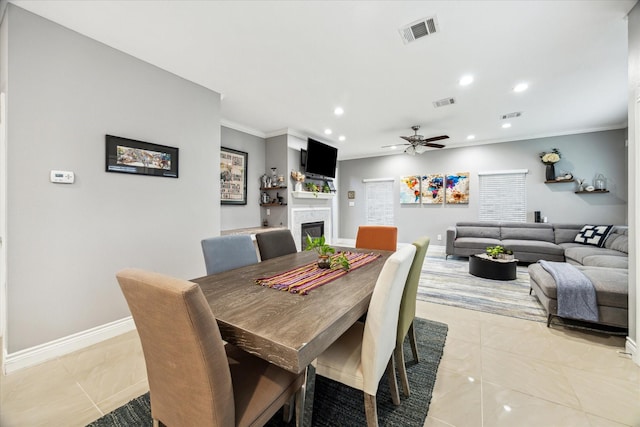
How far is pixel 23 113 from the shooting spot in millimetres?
1879

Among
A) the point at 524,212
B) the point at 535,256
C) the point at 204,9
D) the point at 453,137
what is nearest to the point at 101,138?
the point at 204,9

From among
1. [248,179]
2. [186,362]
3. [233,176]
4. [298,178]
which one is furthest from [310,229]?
[186,362]

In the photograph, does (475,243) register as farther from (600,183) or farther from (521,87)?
(521,87)

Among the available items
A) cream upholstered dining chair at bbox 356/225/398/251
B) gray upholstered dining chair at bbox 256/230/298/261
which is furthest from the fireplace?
Answer: gray upholstered dining chair at bbox 256/230/298/261

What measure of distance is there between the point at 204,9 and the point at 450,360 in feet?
10.8

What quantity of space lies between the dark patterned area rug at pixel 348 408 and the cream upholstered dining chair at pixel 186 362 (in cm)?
58

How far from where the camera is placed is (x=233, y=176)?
4.30m

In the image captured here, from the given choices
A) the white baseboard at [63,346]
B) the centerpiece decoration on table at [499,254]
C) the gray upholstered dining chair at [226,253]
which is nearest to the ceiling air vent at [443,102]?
the centerpiece decoration on table at [499,254]

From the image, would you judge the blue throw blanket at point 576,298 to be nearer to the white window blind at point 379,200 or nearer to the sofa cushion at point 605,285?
the sofa cushion at point 605,285

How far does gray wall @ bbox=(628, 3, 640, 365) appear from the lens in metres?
1.85

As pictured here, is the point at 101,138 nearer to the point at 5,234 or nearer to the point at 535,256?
the point at 5,234

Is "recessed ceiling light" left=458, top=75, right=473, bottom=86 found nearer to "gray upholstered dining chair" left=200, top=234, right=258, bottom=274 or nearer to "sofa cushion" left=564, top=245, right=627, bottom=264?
"gray upholstered dining chair" left=200, top=234, right=258, bottom=274

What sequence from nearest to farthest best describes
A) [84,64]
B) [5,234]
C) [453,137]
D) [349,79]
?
[5,234] → [84,64] → [349,79] → [453,137]

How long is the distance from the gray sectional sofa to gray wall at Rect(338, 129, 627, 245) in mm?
486
